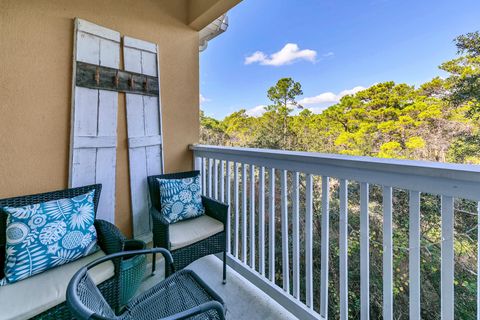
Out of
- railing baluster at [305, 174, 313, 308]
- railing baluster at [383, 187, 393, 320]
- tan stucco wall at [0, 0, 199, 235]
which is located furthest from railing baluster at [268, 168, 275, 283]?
tan stucco wall at [0, 0, 199, 235]

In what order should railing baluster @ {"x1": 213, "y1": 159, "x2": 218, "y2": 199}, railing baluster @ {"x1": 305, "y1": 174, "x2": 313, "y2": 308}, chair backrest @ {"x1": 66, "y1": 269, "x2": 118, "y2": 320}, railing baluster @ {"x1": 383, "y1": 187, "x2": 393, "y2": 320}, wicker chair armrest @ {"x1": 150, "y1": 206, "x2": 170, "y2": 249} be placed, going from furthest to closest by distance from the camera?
railing baluster @ {"x1": 213, "y1": 159, "x2": 218, "y2": 199}
wicker chair armrest @ {"x1": 150, "y1": 206, "x2": 170, "y2": 249}
railing baluster @ {"x1": 305, "y1": 174, "x2": 313, "y2": 308}
railing baluster @ {"x1": 383, "y1": 187, "x2": 393, "y2": 320}
chair backrest @ {"x1": 66, "y1": 269, "x2": 118, "y2": 320}

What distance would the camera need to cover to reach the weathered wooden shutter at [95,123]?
5.99 ft

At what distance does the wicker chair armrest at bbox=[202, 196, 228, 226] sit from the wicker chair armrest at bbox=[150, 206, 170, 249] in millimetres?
464

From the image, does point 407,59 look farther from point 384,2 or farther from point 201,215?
point 201,215

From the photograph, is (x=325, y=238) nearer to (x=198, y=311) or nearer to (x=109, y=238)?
(x=198, y=311)

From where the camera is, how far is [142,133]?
7.44 feet

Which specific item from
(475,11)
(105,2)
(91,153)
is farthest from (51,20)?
(475,11)

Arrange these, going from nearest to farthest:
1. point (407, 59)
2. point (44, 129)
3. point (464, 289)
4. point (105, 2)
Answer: point (44, 129) → point (464, 289) → point (105, 2) → point (407, 59)

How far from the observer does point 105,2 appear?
1.99m

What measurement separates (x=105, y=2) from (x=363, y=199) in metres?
2.62

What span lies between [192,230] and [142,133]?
111cm

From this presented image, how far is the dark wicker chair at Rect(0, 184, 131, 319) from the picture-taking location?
46.9 inches

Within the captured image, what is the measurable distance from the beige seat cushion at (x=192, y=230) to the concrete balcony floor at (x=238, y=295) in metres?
0.53

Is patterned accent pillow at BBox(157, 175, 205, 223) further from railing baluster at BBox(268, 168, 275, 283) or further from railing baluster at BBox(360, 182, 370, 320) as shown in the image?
railing baluster at BBox(360, 182, 370, 320)
